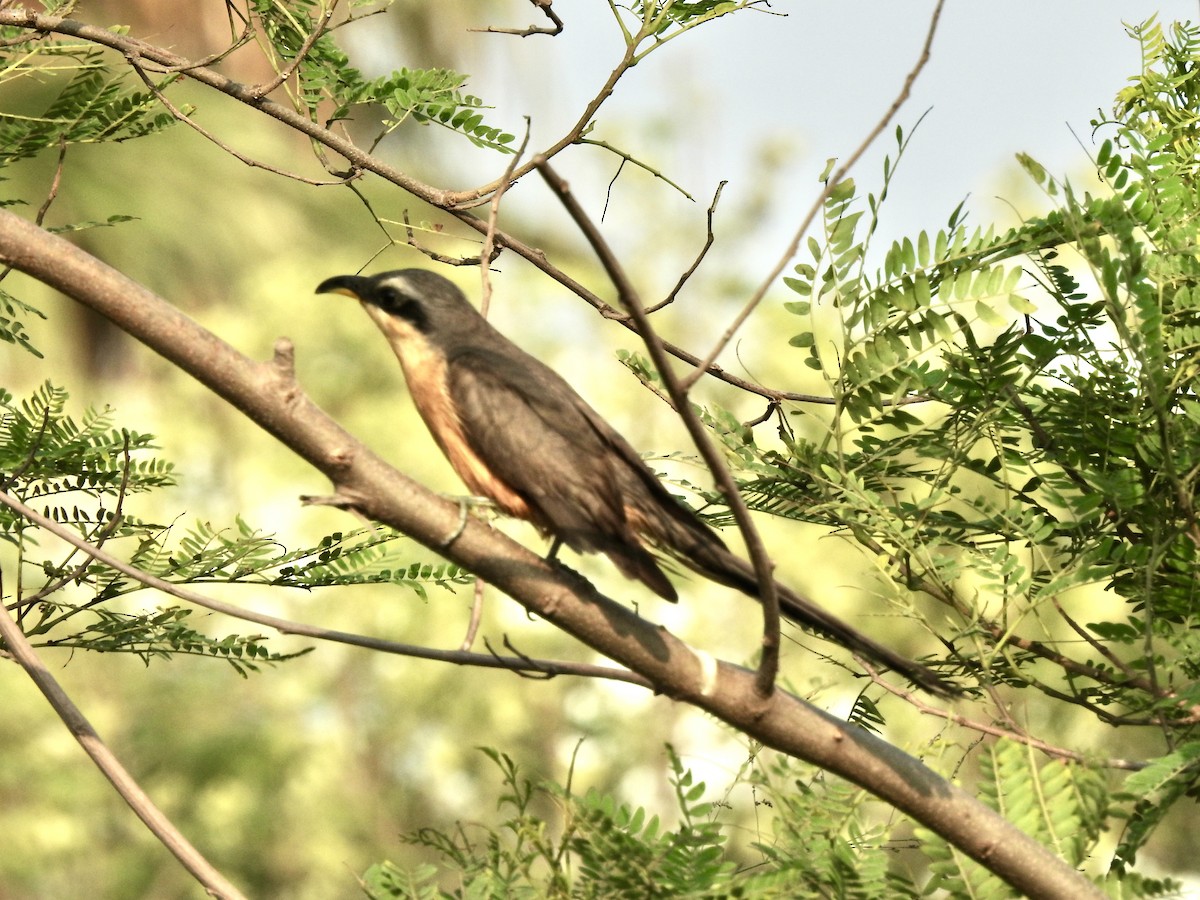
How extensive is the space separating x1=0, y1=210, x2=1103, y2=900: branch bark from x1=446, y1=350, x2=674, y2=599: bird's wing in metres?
0.39

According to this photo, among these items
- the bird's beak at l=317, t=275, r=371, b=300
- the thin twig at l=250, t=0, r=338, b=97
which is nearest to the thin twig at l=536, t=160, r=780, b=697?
the thin twig at l=250, t=0, r=338, b=97

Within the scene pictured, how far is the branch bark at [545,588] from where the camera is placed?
2.16 metres

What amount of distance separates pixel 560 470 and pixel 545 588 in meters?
0.78

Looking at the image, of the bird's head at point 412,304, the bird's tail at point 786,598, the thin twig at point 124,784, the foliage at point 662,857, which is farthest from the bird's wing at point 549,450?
the thin twig at point 124,784

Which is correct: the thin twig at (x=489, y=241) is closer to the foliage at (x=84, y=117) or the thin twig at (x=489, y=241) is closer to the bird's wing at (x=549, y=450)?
the bird's wing at (x=549, y=450)

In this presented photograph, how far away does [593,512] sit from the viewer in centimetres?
302

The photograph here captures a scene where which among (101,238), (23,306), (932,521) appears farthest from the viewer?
(101,238)

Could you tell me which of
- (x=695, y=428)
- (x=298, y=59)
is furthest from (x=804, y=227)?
(x=298, y=59)

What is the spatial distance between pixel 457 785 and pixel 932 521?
13356 mm

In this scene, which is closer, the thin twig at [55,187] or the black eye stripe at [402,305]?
the thin twig at [55,187]

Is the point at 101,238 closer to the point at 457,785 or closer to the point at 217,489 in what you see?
the point at 217,489

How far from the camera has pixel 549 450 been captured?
3.14 meters

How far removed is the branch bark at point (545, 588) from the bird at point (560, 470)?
0.31 m

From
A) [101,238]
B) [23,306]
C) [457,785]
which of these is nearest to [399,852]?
[457,785]
